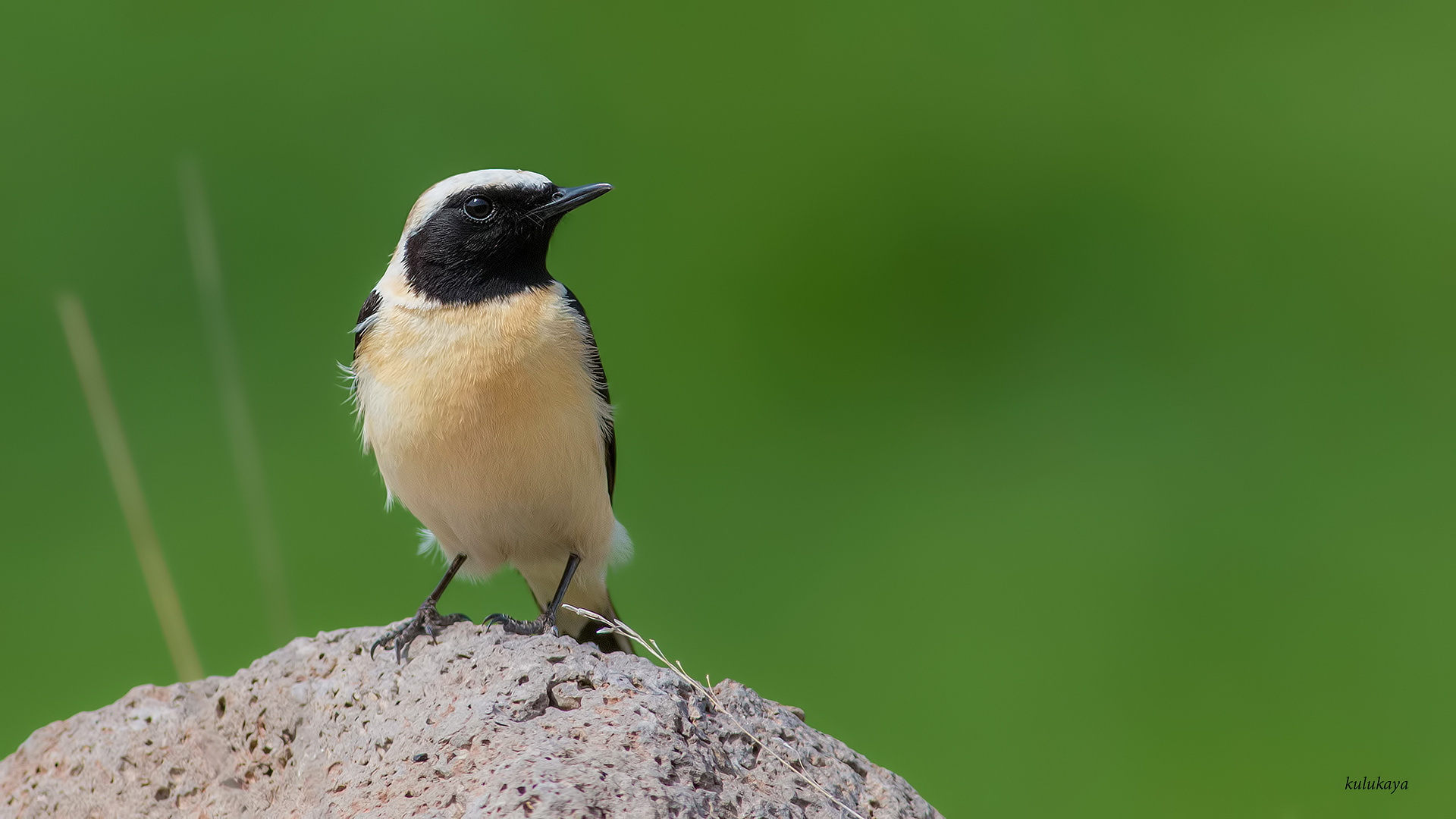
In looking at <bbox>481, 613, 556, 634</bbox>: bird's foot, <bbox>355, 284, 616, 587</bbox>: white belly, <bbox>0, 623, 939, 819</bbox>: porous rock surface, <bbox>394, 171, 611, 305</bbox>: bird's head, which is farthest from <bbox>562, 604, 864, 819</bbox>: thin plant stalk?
<bbox>394, 171, 611, 305</bbox>: bird's head

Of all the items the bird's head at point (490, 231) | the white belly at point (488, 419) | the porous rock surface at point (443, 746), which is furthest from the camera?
the bird's head at point (490, 231)

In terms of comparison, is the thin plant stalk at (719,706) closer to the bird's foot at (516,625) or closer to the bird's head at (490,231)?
the bird's foot at (516,625)

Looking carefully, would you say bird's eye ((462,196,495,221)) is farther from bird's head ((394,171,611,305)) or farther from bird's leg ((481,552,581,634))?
bird's leg ((481,552,581,634))

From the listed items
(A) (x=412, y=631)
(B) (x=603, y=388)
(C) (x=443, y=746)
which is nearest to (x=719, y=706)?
(C) (x=443, y=746)

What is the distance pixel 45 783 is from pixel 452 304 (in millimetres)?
2129

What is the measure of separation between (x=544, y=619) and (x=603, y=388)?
1.06 m

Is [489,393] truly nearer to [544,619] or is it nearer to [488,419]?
[488,419]

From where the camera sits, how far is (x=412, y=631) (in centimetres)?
425

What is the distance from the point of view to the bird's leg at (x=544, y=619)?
4.20 meters

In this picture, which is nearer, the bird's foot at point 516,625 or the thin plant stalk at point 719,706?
the thin plant stalk at point 719,706

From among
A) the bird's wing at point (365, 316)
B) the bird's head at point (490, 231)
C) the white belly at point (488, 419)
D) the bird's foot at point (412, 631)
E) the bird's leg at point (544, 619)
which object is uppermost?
the bird's head at point (490, 231)

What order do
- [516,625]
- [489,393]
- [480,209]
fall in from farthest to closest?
[480,209], [489,393], [516,625]

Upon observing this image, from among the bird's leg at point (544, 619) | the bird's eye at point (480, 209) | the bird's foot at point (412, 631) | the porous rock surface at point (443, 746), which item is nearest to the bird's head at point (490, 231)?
the bird's eye at point (480, 209)

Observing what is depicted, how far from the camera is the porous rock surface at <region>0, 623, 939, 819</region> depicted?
306 cm
